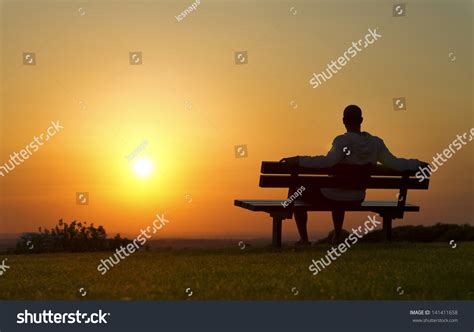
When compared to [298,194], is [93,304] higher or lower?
lower

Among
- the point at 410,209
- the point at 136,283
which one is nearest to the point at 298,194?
the point at 410,209

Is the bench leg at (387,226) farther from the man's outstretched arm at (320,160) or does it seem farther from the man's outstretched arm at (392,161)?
the man's outstretched arm at (320,160)

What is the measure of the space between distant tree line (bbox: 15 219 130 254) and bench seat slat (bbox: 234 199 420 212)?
3.42 metres

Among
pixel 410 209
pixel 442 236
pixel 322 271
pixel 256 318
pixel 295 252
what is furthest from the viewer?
pixel 442 236

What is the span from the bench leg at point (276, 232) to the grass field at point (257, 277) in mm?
524

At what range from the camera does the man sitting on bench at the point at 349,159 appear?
11.1 meters

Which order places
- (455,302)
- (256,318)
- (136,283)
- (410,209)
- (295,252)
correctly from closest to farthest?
(256,318) → (455,302) → (136,283) → (295,252) → (410,209)

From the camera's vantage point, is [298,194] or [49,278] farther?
[298,194]

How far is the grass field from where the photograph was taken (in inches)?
288

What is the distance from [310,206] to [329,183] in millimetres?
453

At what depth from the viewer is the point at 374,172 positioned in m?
11.5

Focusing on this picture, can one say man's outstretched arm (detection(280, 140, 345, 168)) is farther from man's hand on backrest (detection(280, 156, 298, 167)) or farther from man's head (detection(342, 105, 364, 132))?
man's head (detection(342, 105, 364, 132))

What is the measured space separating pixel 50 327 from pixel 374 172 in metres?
6.13

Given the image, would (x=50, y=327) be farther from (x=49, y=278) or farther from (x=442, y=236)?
(x=442, y=236)
